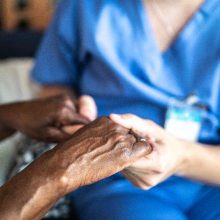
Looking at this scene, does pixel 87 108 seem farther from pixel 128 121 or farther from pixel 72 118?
pixel 128 121

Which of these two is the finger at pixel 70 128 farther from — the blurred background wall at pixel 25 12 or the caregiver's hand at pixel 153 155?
the blurred background wall at pixel 25 12

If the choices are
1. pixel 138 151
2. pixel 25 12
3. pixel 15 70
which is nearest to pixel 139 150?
pixel 138 151

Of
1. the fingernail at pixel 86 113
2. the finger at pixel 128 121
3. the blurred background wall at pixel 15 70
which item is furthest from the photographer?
the blurred background wall at pixel 15 70

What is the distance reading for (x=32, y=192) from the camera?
0.32 m

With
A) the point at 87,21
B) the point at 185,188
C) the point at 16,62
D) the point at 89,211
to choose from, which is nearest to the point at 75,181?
the point at 89,211

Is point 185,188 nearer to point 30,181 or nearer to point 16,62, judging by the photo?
point 30,181

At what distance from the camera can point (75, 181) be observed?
35 centimetres

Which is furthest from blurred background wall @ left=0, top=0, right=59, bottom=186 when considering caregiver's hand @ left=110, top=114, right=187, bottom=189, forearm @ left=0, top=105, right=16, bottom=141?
caregiver's hand @ left=110, top=114, right=187, bottom=189

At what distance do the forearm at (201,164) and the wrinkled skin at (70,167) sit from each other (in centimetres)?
16

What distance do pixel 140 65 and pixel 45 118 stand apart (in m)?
0.26

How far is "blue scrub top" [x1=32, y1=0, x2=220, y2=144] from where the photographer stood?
0.58m

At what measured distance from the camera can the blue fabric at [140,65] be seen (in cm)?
56

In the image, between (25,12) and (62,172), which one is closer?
(62,172)

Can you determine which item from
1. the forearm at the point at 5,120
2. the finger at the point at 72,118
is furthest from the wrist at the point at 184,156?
the forearm at the point at 5,120
